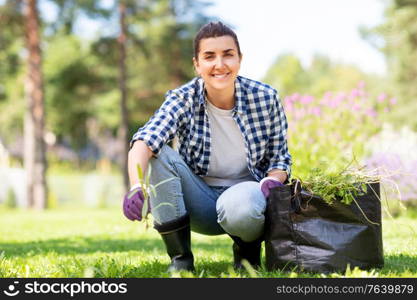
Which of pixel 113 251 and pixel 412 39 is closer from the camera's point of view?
pixel 113 251

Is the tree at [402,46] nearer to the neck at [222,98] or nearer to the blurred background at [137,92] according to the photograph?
the blurred background at [137,92]

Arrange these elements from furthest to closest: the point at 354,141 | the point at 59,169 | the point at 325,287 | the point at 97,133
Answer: the point at 97,133
the point at 59,169
the point at 354,141
the point at 325,287

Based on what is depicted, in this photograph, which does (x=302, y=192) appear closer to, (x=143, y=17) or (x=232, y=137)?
(x=232, y=137)

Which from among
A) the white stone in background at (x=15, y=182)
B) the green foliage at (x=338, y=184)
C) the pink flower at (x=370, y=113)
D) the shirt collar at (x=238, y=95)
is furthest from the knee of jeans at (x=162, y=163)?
the white stone in background at (x=15, y=182)

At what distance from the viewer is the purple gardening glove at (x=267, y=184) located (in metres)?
2.41

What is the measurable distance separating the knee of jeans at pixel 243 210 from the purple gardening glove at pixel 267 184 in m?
0.04

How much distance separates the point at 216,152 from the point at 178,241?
0.47 metres

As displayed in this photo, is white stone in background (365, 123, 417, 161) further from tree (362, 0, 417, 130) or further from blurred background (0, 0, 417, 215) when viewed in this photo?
tree (362, 0, 417, 130)

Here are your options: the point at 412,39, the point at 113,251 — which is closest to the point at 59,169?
the point at 412,39

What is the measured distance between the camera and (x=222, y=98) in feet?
8.61

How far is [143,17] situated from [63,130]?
47.8 feet

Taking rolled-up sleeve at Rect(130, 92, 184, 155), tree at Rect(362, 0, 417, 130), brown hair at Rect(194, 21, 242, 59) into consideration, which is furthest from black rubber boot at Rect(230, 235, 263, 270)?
tree at Rect(362, 0, 417, 130)

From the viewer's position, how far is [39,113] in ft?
38.8

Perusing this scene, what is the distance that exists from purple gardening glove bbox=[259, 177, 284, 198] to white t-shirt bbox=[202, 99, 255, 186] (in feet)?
0.69
